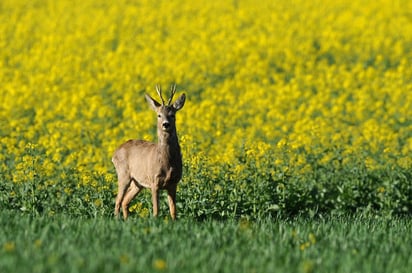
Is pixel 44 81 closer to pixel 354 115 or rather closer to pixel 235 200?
pixel 354 115

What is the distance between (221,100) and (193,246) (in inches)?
364

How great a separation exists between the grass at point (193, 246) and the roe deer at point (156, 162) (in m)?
0.55

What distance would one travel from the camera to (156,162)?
9078 mm

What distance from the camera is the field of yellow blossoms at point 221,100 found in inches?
425

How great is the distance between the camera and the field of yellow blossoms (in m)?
10.8

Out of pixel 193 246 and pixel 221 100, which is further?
pixel 221 100

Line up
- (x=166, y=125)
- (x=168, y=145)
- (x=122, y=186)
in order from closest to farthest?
(x=166, y=125), (x=168, y=145), (x=122, y=186)

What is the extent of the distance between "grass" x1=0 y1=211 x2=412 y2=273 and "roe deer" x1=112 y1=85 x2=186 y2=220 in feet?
1.79

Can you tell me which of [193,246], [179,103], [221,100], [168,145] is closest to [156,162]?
[168,145]

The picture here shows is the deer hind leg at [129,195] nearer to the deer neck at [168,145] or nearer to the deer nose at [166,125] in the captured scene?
the deer neck at [168,145]

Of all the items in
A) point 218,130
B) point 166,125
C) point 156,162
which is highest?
point 218,130

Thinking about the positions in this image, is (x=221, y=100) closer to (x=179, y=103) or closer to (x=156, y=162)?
(x=179, y=103)

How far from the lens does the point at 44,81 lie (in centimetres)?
1770

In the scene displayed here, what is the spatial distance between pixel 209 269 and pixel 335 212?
5045 mm
